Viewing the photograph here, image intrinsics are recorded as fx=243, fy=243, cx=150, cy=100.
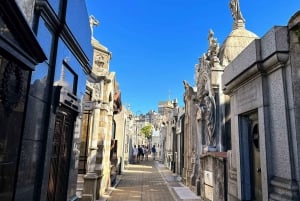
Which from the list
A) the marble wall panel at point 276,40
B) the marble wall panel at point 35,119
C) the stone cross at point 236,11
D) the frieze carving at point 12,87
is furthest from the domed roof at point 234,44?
the frieze carving at point 12,87

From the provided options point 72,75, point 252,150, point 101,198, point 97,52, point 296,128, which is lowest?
point 101,198

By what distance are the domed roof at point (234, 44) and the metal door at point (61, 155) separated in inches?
253

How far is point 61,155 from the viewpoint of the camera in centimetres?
410

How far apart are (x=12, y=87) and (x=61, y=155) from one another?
7.02 ft

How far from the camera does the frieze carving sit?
6.92ft

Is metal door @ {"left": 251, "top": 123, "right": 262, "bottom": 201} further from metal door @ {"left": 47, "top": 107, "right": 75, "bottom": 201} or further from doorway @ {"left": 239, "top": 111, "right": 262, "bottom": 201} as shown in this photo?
metal door @ {"left": 47, "top": 107, "right": 75, "bottom": 201}

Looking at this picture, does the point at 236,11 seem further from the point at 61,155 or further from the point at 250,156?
the point at 61,155

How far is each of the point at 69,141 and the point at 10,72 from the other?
2530 millimetres

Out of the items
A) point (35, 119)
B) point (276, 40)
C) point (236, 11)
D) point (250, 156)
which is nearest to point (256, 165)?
point (250, 156)

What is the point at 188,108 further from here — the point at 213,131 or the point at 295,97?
the point at 295,97

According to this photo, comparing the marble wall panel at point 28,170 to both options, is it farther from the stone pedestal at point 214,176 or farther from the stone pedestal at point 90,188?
the stone pedestal at point 90,188

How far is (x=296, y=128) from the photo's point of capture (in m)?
2.79

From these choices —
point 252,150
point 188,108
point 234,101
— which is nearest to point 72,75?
point 234,101

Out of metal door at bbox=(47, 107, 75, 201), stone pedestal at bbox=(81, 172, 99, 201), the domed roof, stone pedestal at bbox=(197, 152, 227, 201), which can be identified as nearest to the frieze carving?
metal door at bbox=(47, 107, 75, 201)
